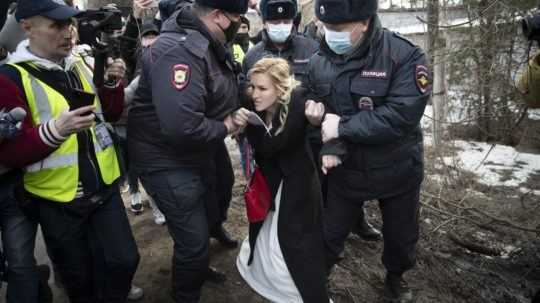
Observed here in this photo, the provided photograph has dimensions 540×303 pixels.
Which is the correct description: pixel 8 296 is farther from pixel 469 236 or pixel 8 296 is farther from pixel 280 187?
pixel 469 236

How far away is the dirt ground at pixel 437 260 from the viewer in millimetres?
2988

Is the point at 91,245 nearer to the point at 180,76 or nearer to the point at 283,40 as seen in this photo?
the point at 180,76

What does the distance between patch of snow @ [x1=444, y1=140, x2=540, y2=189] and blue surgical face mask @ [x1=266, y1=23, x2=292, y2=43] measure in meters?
2.86

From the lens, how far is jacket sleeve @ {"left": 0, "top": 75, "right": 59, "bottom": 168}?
75.4 inches

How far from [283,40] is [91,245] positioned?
7.74ft

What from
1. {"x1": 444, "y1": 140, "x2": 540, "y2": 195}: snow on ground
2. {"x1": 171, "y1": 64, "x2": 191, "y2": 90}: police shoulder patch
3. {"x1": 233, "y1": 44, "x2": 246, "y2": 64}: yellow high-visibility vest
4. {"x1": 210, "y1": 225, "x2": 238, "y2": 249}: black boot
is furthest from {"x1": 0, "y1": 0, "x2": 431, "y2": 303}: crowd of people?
{"x1": 444, "y1": 140, "x2": 540, "y2": 195}: snow on ground

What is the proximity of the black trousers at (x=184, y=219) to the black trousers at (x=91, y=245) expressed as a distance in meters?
0.26

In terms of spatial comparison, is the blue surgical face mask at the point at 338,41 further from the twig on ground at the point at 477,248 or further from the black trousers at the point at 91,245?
the twig on ground at the point at 477,248

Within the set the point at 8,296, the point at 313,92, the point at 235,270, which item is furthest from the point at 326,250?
the point at 8,296

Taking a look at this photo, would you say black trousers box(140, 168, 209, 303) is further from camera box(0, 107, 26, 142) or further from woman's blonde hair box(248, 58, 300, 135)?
camera box(0, 107, 26, 142)

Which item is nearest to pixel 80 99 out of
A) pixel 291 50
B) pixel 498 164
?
pixel 291 50

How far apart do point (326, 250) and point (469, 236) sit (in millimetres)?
1967

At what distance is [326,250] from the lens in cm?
271

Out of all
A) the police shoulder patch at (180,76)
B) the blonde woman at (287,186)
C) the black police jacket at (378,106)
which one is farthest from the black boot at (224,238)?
the police shoulder patch at (180,76)
